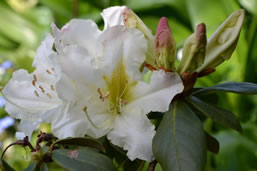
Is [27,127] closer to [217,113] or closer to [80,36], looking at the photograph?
[80,36]

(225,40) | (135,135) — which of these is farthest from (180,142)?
(225,40)

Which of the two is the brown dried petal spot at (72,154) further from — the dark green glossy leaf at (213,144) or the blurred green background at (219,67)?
the blurred green background at (219,67)

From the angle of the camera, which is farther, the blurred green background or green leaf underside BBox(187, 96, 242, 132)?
the blurred green background

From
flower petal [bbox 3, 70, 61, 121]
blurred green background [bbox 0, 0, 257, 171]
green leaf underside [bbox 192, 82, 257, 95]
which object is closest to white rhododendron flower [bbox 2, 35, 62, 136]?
flower petal [bbox 3, 70, 61, 121]

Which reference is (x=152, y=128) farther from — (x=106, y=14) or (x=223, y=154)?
(x=223, y=154)

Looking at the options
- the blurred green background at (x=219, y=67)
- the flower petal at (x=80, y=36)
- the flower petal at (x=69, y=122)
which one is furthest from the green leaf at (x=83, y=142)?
the blurred green background at (x=219, y=67)

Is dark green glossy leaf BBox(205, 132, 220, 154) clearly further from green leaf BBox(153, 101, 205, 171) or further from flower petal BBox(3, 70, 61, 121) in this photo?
flower petal BBox(3, 70, 61, 121)

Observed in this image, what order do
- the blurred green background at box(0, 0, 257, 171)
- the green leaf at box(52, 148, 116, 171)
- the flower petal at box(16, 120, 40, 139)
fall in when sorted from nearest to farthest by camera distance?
the green leaf at box(52, 148, 116, 171)
the flower petal at box(16, 120, 40, 139)
the blurred green background at box(0, 0, 257, 171)
